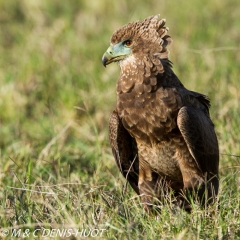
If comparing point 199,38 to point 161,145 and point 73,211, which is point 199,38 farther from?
point 73,211

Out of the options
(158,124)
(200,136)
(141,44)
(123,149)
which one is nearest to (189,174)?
(200,136)

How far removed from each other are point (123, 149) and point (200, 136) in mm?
689

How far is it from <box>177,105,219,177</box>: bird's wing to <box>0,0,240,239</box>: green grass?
0.73 ft

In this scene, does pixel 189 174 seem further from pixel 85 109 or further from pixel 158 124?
pixel 85 109

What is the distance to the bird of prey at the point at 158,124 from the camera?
479 centimetres

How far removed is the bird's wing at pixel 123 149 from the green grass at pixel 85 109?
7.1 inches

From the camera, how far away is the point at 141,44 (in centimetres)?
503

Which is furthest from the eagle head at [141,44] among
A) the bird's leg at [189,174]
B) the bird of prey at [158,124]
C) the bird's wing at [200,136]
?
the bird's leg at [189,174]

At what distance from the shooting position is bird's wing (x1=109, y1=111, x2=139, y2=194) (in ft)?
16.4

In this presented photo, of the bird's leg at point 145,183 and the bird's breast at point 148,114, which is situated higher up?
the bird's breast at point 148,114

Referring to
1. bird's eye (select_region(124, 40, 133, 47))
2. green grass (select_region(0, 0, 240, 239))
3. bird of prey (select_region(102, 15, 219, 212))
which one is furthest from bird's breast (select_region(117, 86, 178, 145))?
green grass (select_region(0, 0, 240, 239))

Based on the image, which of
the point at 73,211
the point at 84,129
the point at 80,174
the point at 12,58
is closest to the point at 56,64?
the point at 12,58

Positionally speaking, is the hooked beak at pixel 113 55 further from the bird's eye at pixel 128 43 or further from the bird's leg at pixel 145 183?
the bird's leg at pixel 145 183

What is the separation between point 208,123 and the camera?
498 cm
